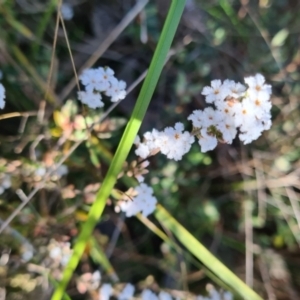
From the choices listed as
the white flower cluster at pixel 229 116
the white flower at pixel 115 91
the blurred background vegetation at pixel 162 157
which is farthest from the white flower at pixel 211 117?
the blurred background vegetation at pixel 162 157

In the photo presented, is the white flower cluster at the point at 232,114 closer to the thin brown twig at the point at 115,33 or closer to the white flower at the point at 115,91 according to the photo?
the white flower at the point at 115,91

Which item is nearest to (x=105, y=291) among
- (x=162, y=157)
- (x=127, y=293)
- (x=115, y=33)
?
(x=127, y=293)

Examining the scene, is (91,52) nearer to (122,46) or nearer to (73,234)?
(122,46)

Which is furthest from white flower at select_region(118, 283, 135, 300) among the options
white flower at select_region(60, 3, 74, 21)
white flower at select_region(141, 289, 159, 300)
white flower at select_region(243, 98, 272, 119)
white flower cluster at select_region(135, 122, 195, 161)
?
white flower at select_region(60, 3, 74, 21)

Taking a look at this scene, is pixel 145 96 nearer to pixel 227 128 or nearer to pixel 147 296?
pixel 227 128

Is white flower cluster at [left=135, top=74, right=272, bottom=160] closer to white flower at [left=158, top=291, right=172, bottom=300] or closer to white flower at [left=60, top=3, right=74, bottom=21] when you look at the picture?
white flower at [left=158, top=291, right=172, bottom=300]

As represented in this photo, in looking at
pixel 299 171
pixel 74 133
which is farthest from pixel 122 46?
pixel 299 171

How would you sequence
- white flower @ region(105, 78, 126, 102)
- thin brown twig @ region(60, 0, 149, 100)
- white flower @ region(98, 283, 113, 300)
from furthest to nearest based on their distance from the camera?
thin brown twig @ region(60, 0, 149, 100) → white flower @ region(98, 283, 113, 300) → white flower @ region(105, 78, 126, 102)
